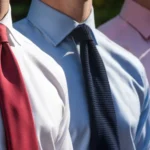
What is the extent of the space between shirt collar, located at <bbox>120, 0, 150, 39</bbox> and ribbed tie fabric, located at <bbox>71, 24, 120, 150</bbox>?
41 centimetres

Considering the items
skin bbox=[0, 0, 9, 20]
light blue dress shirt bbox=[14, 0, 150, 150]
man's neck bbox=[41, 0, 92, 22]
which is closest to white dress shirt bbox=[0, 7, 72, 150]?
skin bbox=[0, 0, 9, 20]

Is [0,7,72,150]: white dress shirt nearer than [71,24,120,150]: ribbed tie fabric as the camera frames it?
Yes

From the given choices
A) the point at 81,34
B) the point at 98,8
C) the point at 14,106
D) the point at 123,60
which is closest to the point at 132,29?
the point at 123,60

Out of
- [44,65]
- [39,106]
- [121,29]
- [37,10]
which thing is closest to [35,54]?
[44,65]

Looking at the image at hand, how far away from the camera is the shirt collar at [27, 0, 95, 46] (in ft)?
4.96

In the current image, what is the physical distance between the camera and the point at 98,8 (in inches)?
118

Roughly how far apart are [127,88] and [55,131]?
1.24 feet

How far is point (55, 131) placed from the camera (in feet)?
4.01

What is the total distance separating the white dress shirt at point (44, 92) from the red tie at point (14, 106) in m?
0.04

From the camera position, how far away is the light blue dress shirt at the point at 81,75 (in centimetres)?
142

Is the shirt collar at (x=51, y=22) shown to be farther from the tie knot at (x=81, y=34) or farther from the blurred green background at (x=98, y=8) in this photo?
the blurred green background at (x=98, y=8)

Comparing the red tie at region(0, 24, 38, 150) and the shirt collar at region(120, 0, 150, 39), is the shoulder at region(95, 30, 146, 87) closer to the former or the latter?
the shirt collar at region(120, 0, 150, 39)

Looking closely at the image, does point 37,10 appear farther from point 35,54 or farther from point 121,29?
point 121,29

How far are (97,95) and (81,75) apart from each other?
0.23ft
